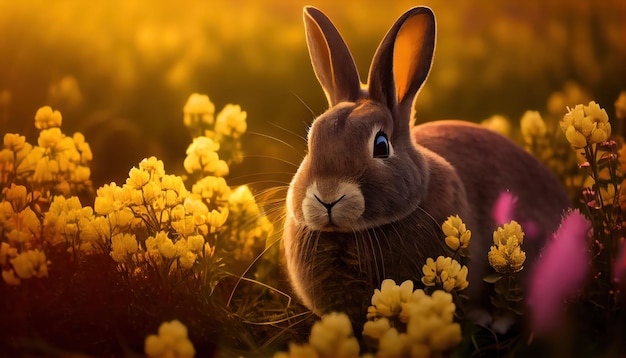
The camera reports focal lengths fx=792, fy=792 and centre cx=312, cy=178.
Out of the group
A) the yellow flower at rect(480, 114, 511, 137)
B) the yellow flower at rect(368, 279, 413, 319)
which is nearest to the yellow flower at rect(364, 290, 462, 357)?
the yellow flower at rect(368, 279, 413, 319)

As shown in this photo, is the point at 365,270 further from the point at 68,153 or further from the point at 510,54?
the point at 510,54

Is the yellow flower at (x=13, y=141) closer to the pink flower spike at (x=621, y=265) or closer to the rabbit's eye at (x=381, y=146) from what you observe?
the rabbit's eye at (x=381, y=146)

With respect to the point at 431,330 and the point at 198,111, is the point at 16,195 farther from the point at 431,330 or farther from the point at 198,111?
the point at 431,330

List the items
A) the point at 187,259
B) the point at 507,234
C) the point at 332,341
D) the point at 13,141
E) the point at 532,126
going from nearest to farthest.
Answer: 1. the point at 332,341
2. the point at 507,234
3. the point at 187,259
4. the point at 13,141
5. the point at 532,126

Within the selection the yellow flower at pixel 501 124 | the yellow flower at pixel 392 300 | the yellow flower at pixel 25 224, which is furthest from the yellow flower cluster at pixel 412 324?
the yellow flower at pixel 501 124

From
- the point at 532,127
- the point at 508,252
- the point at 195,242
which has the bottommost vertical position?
the point at 508,252

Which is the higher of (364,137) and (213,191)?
(364,137)

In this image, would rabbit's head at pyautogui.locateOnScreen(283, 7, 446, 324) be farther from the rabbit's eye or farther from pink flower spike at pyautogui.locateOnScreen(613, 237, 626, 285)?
pink flower spike at pyautogui.locateOnScreen(613, 237, 626, 285)

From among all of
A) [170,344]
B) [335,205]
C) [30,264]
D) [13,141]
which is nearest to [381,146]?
[335,205]
